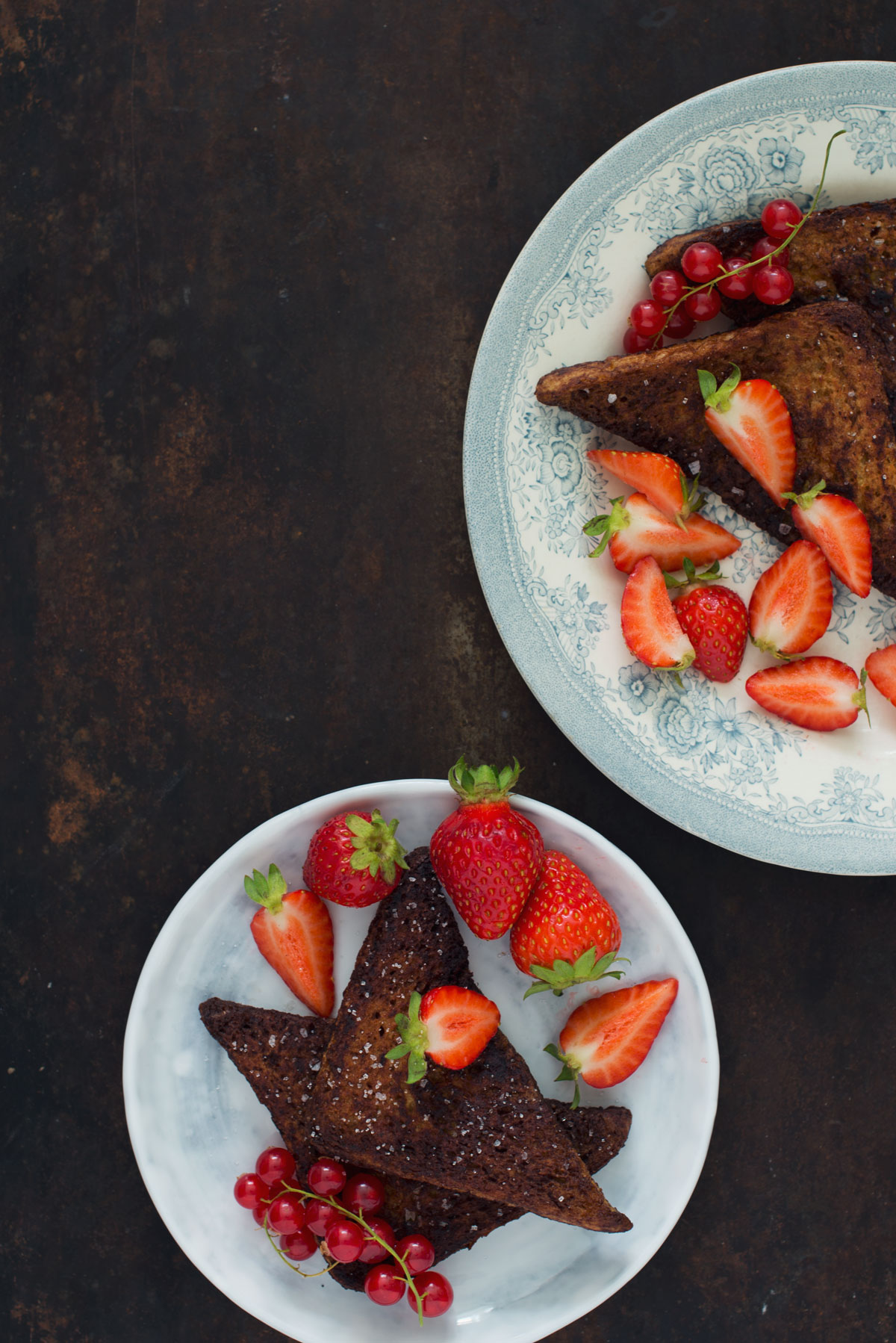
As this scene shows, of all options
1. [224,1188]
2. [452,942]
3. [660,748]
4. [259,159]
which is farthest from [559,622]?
[224,1188]

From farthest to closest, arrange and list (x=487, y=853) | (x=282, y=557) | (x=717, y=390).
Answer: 1. (x=282, y=557)
2. (x=717, y=390)
3. (x=487, y=853)

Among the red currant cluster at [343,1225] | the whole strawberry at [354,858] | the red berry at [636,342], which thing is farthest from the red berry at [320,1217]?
the red berry at [636,342]

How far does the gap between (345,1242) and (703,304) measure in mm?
1686

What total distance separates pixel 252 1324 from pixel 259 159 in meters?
2.23

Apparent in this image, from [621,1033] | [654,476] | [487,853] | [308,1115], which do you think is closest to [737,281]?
[654,476]

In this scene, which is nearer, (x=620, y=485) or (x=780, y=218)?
(x=780, y=218)

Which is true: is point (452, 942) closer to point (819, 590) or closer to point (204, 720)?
point (204, 720)

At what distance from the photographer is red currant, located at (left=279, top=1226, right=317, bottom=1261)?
4.44 ft

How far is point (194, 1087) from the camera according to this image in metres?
1.43

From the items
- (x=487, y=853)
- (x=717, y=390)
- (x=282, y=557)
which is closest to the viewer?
(x=487, y=853)

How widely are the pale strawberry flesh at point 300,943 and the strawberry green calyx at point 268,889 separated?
0.5 inches

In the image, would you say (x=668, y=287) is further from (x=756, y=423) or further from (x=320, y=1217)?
(x=320, y=1217)

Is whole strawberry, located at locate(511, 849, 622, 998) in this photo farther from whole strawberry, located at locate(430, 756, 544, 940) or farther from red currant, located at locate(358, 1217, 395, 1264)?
red currant, located at locate(358, 1217, 395, 1264)

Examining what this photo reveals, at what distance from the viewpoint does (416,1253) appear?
1.33 metres
